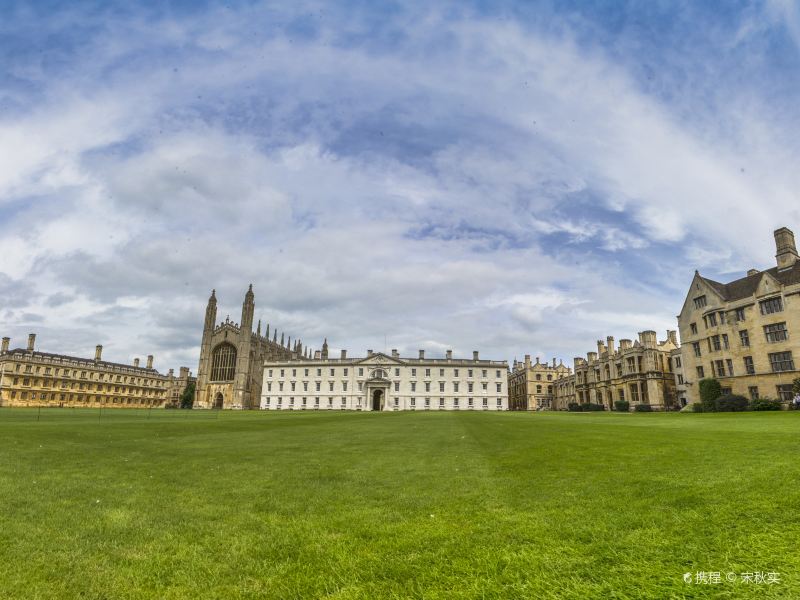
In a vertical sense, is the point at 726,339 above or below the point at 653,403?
above

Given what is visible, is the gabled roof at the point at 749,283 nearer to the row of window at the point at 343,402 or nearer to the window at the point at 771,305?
the window at the point at 771,305

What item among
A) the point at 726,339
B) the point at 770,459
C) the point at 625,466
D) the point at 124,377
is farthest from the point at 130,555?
the point at 124,377

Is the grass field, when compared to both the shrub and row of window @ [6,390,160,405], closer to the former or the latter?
the shrub

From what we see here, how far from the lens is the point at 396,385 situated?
307 feet

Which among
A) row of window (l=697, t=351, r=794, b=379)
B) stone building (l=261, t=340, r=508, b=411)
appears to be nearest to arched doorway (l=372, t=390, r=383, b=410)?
stone building (l=261, t=340, r=508, b=411)

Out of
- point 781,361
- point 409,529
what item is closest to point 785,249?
point 781,361

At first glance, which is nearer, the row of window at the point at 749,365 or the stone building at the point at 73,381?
the row of window at the point at 749,365

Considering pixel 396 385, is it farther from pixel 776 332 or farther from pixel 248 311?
pixel 776 332

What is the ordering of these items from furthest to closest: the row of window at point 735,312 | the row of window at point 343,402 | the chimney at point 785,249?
the row of window at point 343,402 < the chimney at point 785,249 < the row of window at point 735,312

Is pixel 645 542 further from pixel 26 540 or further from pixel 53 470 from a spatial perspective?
pixel 53 470

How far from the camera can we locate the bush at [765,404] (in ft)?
Result: 116

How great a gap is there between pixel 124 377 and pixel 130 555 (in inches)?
5318

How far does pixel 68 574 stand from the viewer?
3.94 metres

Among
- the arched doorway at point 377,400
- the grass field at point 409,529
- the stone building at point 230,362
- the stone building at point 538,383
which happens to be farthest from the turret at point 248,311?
the grass field at point 409,529
